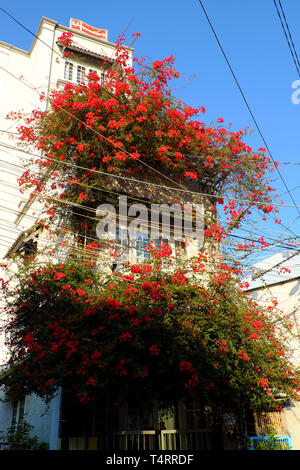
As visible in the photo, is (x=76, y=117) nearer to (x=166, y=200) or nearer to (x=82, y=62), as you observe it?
(x=166, y=200)

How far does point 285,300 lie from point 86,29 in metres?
16.1

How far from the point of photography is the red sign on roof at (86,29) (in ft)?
60.6

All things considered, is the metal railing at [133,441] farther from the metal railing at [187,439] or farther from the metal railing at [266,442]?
the metal railing at [266,442]

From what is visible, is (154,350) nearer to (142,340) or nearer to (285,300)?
(142,340)

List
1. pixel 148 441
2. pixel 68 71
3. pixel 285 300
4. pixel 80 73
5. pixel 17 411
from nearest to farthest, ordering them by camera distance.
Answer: pixel 148 441 → pixel 17 411 → pixel 285 300 → pixel 68 71 → pixel 80 73

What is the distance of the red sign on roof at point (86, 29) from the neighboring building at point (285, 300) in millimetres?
13983

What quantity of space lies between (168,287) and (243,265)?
2629 mm

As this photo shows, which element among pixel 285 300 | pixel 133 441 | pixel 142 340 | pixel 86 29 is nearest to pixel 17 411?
pixel 133 441

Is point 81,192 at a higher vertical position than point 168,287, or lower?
higher

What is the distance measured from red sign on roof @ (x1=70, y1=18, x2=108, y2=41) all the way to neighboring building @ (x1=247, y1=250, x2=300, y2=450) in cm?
1398

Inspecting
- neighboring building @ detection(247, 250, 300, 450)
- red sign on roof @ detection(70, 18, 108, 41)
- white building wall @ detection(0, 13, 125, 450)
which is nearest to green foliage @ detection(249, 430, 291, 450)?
neighboring building @ detection(247, 250, 300, 450)

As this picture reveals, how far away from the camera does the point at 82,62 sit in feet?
55.2

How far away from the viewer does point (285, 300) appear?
13828mm

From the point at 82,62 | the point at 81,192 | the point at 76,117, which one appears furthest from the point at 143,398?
the point at 82,62
